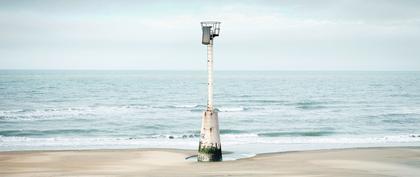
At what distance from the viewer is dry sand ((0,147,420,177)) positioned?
1645 centimetres

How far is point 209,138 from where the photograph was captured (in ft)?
57.9

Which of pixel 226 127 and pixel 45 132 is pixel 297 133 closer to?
pixel 226 127

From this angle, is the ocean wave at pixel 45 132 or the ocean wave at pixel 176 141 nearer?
the ocean wave at pixel 176 141

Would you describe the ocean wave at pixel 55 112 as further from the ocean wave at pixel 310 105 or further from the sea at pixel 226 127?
the ocean wave at pixel 310 105

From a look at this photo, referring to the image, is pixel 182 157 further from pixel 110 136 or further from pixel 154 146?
pixel 110 136

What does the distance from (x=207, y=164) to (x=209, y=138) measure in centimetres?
78

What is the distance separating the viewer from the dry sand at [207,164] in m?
16.5

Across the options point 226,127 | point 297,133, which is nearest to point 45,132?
point 226,127

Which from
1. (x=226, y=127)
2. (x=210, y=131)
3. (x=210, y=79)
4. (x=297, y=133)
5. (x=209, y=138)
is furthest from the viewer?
(x=226, y=127)

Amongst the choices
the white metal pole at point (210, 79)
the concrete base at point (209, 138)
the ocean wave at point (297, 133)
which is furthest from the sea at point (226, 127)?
the white metal pole at point (210, 79)

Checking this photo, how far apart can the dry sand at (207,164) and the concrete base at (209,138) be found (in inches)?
10.8

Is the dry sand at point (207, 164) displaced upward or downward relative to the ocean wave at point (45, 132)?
upward

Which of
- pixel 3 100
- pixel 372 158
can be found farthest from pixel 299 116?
pixel 3 100

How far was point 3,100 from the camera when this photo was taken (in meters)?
52.2
